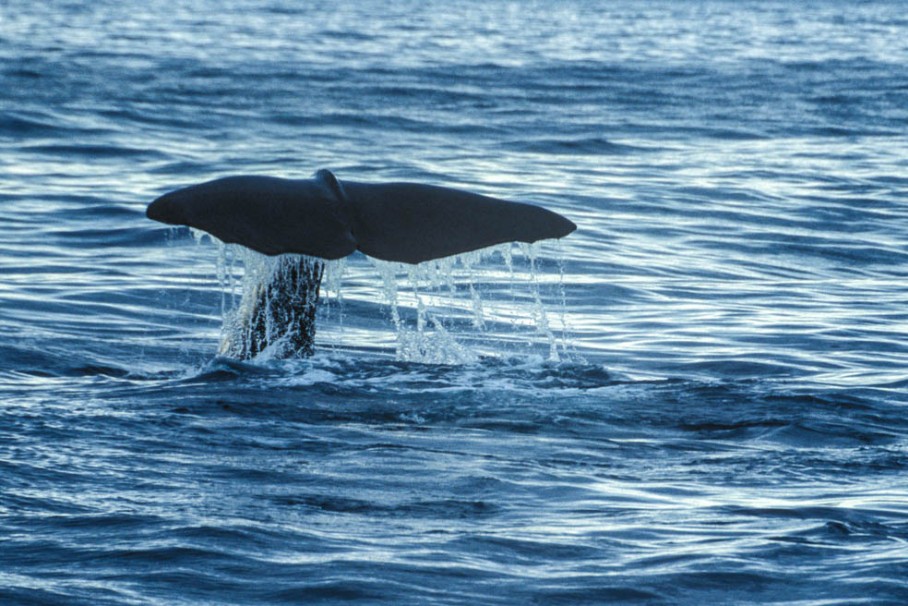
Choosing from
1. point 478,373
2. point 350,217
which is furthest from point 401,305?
point 350,217

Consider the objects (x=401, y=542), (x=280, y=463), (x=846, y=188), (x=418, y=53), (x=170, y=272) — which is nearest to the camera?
(x=401, y=542)

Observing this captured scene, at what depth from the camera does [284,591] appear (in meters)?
5.43

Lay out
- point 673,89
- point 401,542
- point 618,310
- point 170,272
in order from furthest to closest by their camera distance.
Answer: point 673,89 → point 170,272 → point 618,310 → point 401,542

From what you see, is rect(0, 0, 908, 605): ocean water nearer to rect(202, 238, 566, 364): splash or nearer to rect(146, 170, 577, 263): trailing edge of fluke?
rect(202, 238, 566, 364): splash

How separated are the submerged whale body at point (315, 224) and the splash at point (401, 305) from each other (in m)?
0.01

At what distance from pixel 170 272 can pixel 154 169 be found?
6.32 m

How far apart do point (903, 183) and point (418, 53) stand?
2068cm

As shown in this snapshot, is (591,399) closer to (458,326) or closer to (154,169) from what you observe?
(458,326)

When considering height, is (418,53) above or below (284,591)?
above

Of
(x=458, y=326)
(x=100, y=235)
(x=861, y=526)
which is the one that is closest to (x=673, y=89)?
(x=100, y=235)

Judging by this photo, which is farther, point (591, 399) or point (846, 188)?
point (846, 188)

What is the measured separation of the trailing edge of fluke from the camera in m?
7.49

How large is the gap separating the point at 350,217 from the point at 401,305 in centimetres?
457

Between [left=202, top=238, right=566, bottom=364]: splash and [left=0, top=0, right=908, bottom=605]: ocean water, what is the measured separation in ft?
0.21
